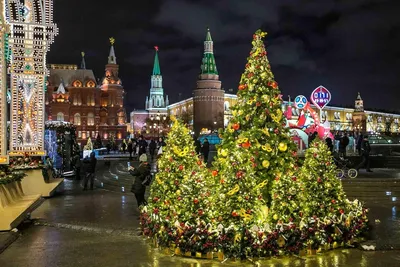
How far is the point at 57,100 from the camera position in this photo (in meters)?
88.2

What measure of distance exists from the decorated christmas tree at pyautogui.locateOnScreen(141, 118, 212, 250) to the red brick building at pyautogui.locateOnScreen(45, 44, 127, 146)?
82860 mm

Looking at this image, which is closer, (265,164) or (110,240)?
(265,164)

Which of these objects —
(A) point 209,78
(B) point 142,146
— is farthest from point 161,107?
(B) point 142,146


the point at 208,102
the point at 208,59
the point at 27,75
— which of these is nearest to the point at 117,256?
the point at 27,75

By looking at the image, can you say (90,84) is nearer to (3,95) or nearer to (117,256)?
(3,95)

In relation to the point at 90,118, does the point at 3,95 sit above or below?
below

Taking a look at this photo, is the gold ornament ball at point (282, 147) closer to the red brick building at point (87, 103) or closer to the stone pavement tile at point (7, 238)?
the stone pavement tile at point (7, 238)

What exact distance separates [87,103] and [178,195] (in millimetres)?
86002

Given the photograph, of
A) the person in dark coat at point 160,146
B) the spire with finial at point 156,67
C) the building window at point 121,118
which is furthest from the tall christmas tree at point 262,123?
the spire with finial at point 156,67

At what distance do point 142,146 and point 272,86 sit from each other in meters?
21.5

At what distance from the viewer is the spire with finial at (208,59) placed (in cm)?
9375

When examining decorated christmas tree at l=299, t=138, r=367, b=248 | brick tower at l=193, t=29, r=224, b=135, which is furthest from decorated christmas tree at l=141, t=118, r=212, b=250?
brick tower at l=193, t=29, r=224, b=135

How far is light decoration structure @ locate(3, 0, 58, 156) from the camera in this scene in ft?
46.5

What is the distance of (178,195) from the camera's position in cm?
757
